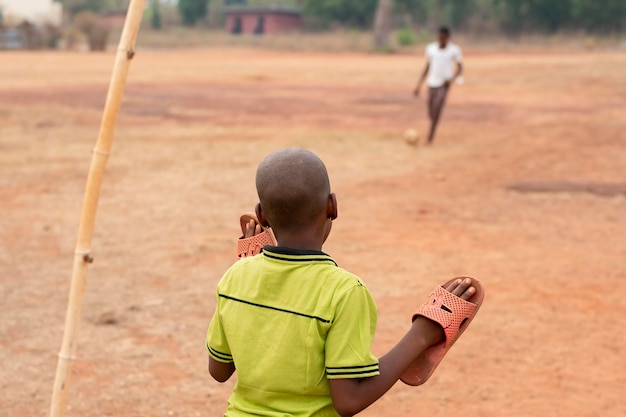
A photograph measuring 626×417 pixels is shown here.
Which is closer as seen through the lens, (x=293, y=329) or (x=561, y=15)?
(x=293, y=329)

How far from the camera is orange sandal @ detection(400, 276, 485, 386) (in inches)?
85.8

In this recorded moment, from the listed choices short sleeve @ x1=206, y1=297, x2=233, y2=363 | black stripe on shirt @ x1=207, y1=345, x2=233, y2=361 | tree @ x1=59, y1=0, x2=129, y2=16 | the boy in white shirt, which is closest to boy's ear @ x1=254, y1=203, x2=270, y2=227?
short sleeve @ x1=206, y1=297, x2=233, y2=363

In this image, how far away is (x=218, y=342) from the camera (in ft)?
7.52

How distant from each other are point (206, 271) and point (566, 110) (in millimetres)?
12508

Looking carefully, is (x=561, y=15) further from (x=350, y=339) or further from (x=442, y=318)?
(x=350, y=339)

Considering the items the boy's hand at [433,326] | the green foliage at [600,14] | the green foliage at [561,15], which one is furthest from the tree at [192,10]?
the boy's hand at [433,326]

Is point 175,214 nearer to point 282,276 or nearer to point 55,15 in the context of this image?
point 282,276

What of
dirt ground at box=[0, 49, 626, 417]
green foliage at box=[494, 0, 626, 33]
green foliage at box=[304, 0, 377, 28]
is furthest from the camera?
green foliage at box=[304, 0, 377, 28]

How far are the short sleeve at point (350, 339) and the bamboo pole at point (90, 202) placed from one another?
90 centimetres

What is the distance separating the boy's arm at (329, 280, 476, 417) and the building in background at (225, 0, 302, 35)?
196 feet

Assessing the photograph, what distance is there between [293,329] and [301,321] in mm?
32

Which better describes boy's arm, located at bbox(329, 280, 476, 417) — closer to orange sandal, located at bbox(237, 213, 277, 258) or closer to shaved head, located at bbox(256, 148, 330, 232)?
shaved head, located at bbox(256, 148, 330, 232)

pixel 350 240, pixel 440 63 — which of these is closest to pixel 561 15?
pixel 440 63

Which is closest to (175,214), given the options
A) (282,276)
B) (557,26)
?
(282,276)
